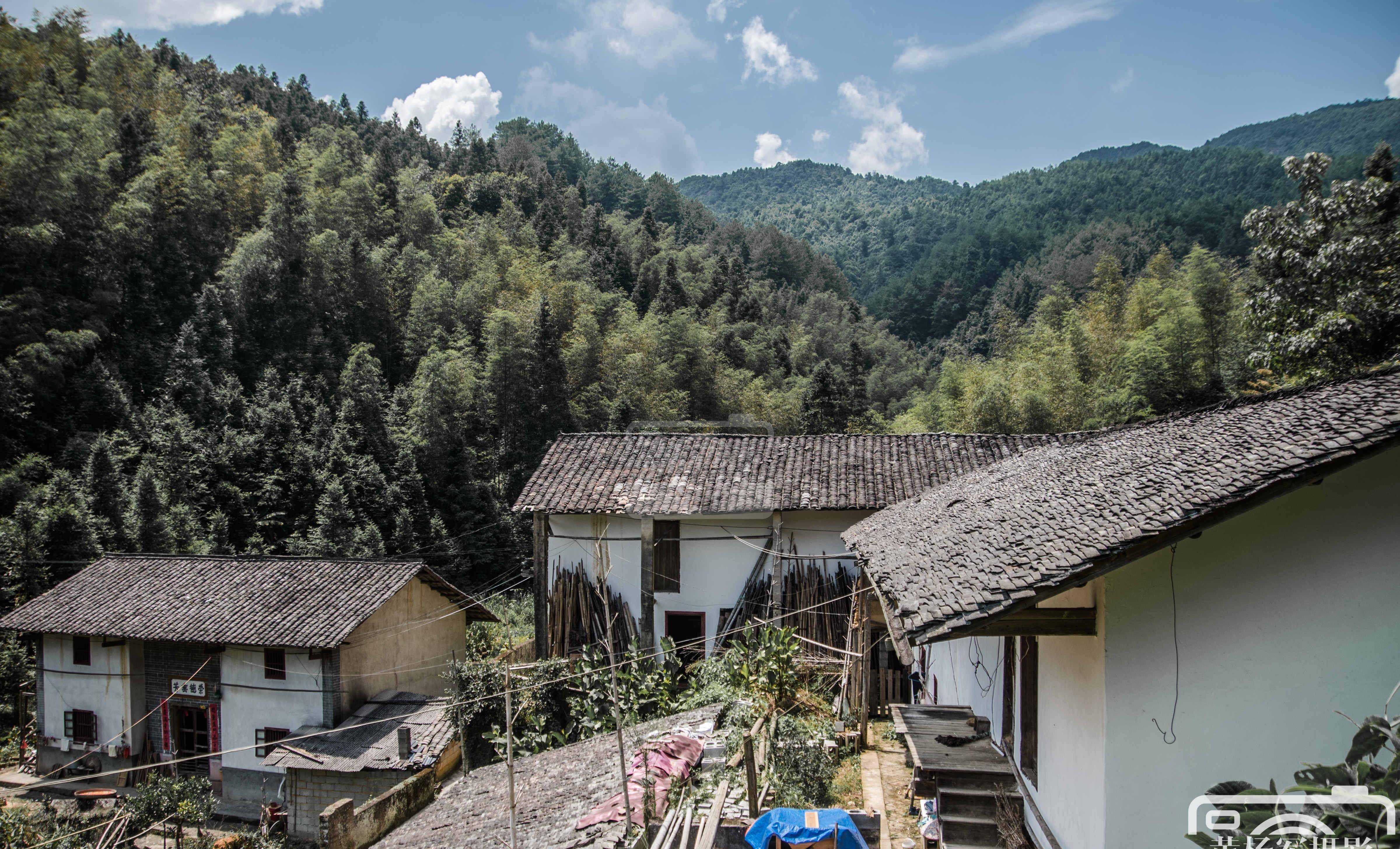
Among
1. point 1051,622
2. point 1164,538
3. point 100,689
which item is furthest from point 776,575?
point 100,689

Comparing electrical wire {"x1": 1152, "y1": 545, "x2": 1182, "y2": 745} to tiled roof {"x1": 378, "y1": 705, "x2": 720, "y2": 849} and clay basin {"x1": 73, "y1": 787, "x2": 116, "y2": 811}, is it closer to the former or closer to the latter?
tiled roof {"x1": 378, "y1": 705, "x2": 720, "y2": 849}

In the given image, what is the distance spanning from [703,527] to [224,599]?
11511 mm

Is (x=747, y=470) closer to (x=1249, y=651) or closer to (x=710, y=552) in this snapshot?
(x=710, y=552)

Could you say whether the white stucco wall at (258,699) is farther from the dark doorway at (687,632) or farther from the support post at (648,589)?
the dark doorway at (687,632)

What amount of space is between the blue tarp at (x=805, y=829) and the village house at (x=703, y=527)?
7612 mm

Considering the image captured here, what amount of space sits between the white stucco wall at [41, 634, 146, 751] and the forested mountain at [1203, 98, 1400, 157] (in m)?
44.6

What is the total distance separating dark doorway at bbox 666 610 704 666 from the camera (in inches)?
601

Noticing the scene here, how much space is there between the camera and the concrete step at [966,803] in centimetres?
705

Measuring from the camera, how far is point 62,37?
4388cm

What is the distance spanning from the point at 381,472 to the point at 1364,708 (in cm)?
3430

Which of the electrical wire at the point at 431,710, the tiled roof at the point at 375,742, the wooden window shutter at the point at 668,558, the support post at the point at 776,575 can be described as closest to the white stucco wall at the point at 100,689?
the electrical wire at the point at 431,710

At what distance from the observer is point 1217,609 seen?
4.89 m

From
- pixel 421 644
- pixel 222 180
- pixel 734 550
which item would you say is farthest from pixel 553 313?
pixel 734 550

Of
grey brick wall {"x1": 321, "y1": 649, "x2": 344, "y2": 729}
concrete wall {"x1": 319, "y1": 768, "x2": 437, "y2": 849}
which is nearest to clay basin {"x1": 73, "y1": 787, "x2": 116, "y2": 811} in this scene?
grey brick wall {"x1": 321, "y1": 649, "x2": 344, "y2": 729}
